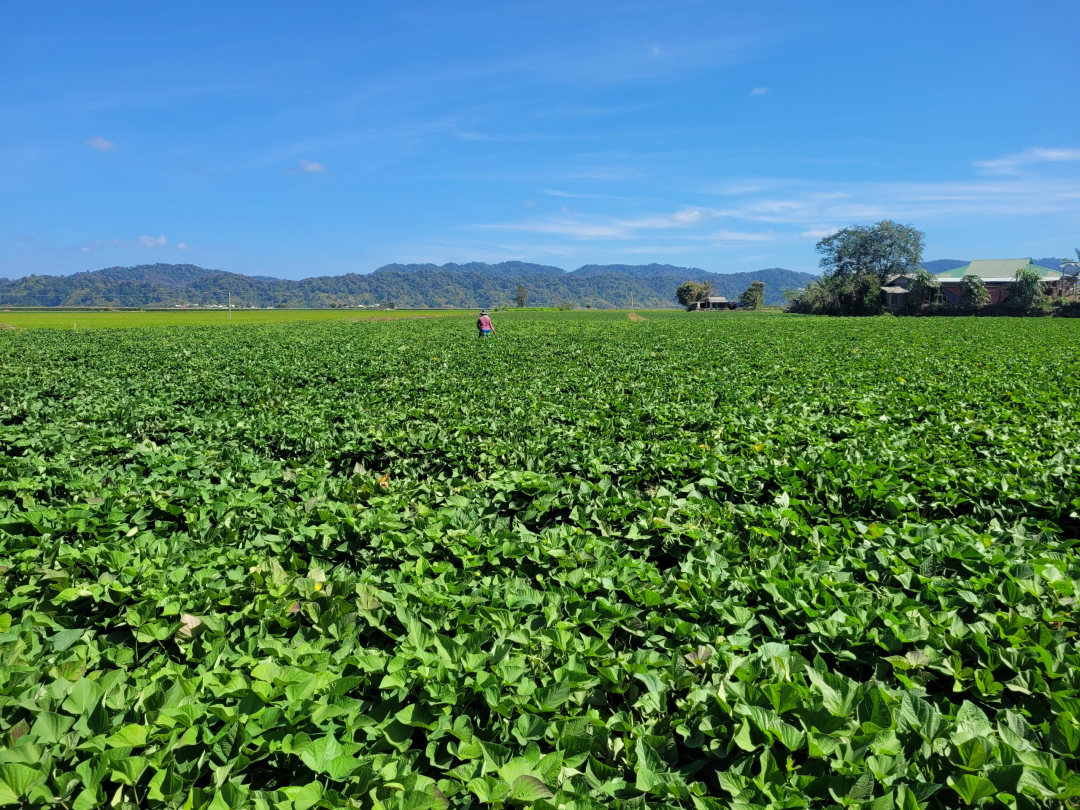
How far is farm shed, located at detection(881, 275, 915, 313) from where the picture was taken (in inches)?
3126

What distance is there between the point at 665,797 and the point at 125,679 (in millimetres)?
2183

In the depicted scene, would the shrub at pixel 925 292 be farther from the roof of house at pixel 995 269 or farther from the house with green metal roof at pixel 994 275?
the roof of house at pixel 995 269

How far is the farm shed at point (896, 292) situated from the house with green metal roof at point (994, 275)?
4.61 meters

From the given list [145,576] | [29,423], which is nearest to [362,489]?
[145,576]

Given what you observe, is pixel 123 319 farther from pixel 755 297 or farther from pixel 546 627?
pixel 755 297

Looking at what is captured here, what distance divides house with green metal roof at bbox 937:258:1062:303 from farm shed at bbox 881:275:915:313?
4.61 metres

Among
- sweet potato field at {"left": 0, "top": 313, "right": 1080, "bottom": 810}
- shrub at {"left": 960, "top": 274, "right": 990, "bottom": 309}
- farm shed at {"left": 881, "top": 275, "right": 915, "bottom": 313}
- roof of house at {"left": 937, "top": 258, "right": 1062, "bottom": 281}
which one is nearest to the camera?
sweet potato field at {"left": 0, "top": 313, "right": 1080, "bottom": 810}

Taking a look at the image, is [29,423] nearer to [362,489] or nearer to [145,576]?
[362,489]

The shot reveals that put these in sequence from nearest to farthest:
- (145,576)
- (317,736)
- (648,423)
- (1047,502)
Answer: (317,736) < (145,576) < (1047,502) < (648,423)

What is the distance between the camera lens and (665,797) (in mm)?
1918

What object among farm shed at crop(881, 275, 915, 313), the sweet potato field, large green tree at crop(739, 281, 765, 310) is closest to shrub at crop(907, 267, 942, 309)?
farm shed at crop(881, 275, 915, 313)

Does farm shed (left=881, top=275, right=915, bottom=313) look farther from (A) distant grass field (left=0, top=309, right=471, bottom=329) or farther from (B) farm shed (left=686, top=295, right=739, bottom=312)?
(A) distant grass field (left=0, top=309, right=471, bottom=329)

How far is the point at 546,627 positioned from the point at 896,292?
330 feet

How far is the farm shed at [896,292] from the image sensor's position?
79.4 m
